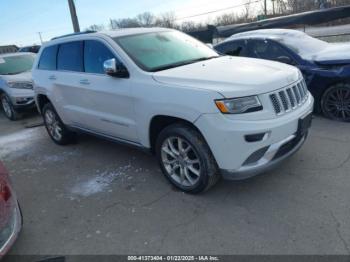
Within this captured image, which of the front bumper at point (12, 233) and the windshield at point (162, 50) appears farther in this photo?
the windshield at point (162, 50)

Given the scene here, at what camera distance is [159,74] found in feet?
11.5

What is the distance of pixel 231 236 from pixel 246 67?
1.85 metres

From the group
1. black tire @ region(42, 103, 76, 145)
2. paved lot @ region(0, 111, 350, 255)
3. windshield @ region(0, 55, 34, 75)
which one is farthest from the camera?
windshield @ region(0, 55, 34, 75)

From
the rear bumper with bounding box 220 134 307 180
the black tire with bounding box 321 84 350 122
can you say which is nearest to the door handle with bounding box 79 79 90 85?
the rear bumper with bounding box 220 134 307 180

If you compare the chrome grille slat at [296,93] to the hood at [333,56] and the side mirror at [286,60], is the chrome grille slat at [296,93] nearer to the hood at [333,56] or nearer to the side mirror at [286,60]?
the hood at [333,56]

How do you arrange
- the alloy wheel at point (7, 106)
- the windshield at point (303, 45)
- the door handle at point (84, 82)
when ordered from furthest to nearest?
the alloy wheel at point (7, 106) < the windshield at point (303, 45) < the door handle at point (84, 82)

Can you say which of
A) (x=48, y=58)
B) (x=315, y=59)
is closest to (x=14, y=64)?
(x=48, y=58)

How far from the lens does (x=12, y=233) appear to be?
107 inches

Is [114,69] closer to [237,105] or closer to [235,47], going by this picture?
[237,105]

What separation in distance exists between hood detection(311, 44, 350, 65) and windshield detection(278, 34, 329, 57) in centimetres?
15

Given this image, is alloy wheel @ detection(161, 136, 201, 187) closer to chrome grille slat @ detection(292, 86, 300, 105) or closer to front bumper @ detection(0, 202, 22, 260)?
chrome grille slat @ detection(292, 86, 300, 105)

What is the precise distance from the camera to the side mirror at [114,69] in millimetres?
3611

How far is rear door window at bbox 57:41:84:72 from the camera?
4555 millimetres

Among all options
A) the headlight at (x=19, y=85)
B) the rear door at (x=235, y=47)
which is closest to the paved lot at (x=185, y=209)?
the rear door at (x=235, y=47)
